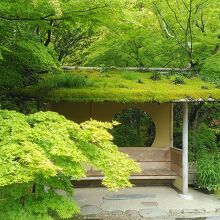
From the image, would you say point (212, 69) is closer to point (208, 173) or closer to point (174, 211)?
point (208, 173)

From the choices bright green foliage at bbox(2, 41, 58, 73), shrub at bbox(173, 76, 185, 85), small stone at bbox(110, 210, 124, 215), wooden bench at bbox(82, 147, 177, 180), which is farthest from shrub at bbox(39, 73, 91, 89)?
small stone at bbox(110, 210, 124, 215)

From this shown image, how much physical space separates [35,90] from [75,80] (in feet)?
3.24

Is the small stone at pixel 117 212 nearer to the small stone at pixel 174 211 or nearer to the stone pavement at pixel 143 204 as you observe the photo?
the stone pavement at pixel 143 204

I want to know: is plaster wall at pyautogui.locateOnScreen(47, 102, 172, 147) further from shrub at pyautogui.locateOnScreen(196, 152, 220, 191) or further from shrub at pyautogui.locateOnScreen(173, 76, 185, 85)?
shrub at pyautogui.locateOnScreen(196, 152, 220, 191)

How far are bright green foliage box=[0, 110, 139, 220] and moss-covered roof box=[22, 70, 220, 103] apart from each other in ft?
10.7

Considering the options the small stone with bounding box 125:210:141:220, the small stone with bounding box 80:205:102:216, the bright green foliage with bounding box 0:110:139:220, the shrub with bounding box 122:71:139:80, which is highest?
the shrub with bounding box 122:71:139:80

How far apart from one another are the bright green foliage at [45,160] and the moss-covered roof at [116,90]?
3.25 meters

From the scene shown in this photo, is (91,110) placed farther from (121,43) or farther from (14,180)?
(14,180)

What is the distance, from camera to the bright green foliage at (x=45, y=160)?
14.5 ft

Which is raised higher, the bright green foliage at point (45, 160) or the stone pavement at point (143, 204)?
the bright green foliage at point (45, 160)

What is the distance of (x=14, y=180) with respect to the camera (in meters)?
4.29

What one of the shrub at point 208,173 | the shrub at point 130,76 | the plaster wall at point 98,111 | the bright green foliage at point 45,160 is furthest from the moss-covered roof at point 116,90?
the bright green foliage at point 45,160

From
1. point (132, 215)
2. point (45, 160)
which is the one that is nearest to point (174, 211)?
point (132, 215)

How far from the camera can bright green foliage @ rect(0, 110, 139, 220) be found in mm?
4426
